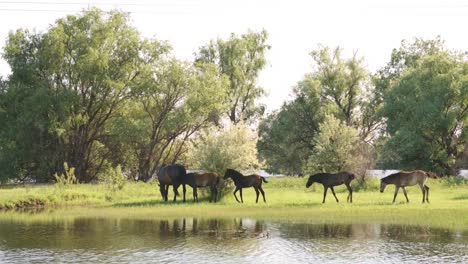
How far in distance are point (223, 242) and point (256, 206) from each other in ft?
41.4

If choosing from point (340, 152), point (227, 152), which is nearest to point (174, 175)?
point (227, 152)

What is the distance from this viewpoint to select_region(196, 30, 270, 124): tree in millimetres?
79562

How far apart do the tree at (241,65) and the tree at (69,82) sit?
47.8 feet

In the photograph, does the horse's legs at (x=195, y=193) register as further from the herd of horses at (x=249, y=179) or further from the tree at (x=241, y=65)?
the tree at (x=241, y=65)

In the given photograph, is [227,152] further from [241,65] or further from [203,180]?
[241,65]

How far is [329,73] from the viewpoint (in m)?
76.1

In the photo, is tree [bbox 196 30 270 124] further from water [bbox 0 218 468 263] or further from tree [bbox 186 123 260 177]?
water [bbox 0 218 468 263]

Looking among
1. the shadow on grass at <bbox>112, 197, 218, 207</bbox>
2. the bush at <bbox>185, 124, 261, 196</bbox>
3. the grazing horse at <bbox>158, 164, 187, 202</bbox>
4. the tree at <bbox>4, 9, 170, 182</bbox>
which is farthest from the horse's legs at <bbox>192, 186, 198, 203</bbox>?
the tree at <bbox>4, 9, 170, 182</bbox>

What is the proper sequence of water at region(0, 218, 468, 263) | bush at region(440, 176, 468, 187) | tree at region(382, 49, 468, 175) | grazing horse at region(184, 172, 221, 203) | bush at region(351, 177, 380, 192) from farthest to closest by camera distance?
tree at region(382, 49, 468, 175) → bush at region(440, 176, 468, 187) → bush at region(351, 177, 380, 192) → grazing horse at region(184, 172, 221, 203) → water at region(0, 218, 468, 263)

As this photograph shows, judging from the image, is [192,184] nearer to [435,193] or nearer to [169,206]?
[169,206]

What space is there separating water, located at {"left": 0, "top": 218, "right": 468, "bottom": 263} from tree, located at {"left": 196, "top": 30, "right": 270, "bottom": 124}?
52869mm

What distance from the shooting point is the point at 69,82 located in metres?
63.6

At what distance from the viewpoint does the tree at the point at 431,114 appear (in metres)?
63.0

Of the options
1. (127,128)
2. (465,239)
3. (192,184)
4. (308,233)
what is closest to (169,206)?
(192,184)
